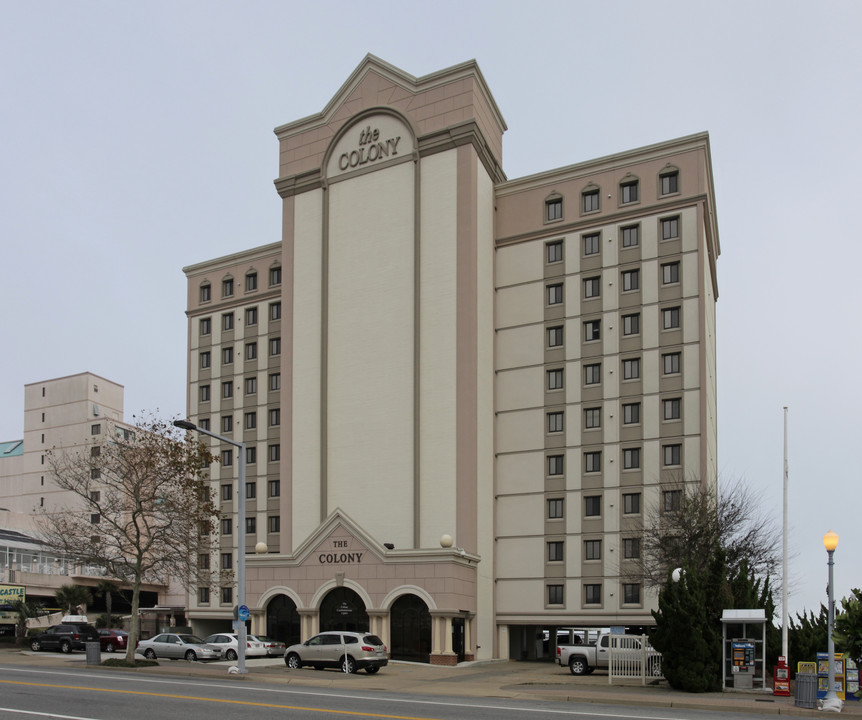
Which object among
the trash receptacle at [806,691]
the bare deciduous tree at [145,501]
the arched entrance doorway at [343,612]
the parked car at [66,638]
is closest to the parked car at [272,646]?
the arched entrance doorway at [343,612]

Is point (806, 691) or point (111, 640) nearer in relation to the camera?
point (806, 691)

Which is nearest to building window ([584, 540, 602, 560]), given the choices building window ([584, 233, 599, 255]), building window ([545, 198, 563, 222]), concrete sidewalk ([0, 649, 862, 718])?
concrete sidewalk ([0, 649, 862, 718])

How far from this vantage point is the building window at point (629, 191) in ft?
184

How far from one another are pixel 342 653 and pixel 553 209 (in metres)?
31.5

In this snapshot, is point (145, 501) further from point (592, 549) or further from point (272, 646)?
point (592, 549)

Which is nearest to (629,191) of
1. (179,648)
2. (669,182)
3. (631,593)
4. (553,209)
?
(669,182)

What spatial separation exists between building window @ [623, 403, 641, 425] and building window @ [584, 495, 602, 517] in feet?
15.4

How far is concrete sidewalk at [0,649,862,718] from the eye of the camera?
2695 centimetres

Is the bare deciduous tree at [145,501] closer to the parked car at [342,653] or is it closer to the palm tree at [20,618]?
the parked car at [342,653]

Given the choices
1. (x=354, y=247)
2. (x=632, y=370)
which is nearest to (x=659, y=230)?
(x=632, y=370)

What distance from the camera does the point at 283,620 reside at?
171 feet

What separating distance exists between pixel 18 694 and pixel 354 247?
37362 mm

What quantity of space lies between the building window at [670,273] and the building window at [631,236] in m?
2.38

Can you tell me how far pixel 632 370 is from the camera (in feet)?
178
